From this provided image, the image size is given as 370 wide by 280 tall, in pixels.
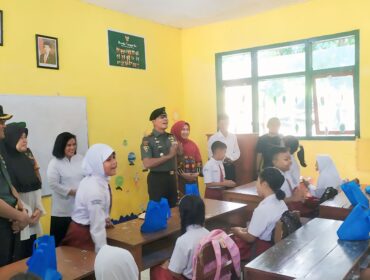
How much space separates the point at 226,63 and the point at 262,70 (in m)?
0.65

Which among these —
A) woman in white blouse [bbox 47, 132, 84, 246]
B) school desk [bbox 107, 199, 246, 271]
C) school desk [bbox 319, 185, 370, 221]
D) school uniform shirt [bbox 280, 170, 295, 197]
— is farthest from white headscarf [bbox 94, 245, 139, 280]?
school uniform shirt [bbox 280, 170, 295, 197]

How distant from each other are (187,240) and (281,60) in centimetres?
394

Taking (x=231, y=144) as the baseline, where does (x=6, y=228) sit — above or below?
below

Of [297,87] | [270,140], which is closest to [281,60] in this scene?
[297,87]

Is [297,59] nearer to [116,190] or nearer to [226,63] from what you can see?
[226,63]

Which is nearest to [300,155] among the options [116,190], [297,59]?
[297,59]

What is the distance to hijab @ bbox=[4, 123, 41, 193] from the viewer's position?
2.76 meters

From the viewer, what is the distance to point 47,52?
418 centimetres

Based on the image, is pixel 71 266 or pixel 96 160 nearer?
pixel 71 266

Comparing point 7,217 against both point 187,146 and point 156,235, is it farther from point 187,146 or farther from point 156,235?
point 187,146

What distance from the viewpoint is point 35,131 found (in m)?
4.01

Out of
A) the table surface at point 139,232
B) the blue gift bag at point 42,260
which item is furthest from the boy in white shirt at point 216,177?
the blue gift bag at point 42,260

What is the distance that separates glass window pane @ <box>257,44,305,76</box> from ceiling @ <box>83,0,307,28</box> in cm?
60

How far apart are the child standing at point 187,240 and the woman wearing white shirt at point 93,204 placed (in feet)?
1.55
